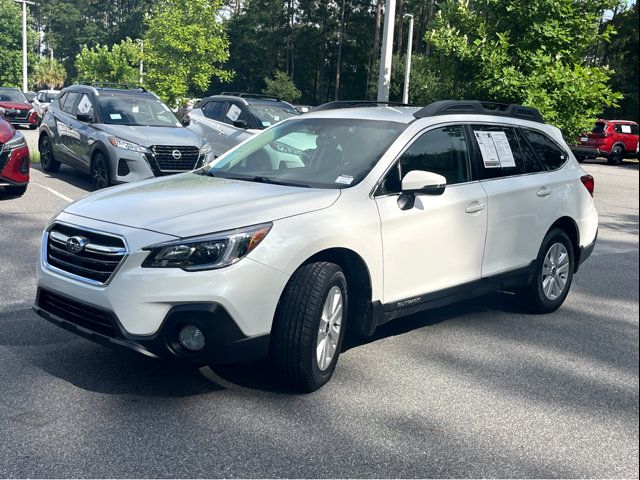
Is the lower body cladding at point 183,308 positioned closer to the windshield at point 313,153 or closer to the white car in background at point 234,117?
the windshield at point 313,153

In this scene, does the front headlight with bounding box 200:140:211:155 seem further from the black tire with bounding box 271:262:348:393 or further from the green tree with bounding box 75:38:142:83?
the green tree with bounding box 75:38:142:83

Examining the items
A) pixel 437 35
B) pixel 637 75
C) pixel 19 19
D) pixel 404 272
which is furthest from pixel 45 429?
pixel 19 19

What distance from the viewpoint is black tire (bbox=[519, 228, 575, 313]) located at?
6164 mm

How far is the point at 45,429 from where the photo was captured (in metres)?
3.71

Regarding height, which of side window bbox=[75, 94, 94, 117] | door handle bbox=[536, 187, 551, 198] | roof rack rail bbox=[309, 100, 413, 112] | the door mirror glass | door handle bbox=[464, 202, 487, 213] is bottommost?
door handle bbox=[464, 202, 487, 213]

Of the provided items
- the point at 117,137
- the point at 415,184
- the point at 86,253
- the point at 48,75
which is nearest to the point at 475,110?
the point at 415,184

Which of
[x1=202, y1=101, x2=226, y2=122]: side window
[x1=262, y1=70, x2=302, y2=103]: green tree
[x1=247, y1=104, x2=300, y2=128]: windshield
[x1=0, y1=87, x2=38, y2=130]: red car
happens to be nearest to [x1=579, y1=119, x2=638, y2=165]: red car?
[x1=247, y1=104, x2=300, y2=128]: windshield

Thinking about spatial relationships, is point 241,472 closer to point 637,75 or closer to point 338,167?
point 338,167

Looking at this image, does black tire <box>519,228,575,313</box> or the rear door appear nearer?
the rear door

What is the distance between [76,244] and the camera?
4.24 m

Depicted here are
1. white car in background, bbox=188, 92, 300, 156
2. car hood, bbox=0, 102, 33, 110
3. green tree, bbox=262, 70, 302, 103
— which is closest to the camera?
white car in background, bbox=188, 92, 300, 156

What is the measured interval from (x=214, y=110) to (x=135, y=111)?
2762mm

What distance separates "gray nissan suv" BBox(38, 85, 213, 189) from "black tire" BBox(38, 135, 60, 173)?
0.02m

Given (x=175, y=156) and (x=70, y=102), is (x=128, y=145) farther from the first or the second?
(x=70, y=102)
